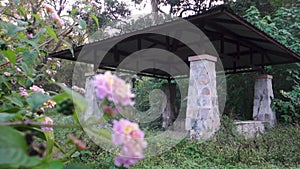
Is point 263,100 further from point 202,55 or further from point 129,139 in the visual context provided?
point 129,139

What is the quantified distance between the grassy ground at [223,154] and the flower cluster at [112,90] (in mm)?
2617

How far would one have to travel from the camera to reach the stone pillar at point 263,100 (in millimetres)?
6441

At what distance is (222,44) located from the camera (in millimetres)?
5430

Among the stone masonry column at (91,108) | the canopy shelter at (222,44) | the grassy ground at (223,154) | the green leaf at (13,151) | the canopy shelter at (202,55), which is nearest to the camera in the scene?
the green leaf at (13,151)

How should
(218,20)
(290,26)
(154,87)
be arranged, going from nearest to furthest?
(218,20), (290,26), (154,87)

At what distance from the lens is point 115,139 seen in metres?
0.50

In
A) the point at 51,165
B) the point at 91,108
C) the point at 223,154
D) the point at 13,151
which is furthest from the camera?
the point at 223,154

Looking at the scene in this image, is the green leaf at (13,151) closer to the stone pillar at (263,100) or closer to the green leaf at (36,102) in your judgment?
the green leaf at (36,102)

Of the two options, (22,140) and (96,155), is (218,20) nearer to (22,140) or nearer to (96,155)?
(96,155)

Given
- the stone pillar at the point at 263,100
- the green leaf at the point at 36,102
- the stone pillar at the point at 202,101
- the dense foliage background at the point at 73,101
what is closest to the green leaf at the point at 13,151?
the dense foliage background at the point at 73,101

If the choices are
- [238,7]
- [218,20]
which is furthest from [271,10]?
[218,20]

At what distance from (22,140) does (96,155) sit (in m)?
3.32

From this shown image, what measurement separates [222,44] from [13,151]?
5259 millimetres

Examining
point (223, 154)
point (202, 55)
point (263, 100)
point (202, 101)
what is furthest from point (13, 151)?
point (263, 100)
